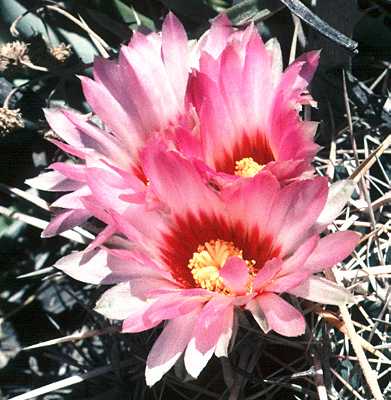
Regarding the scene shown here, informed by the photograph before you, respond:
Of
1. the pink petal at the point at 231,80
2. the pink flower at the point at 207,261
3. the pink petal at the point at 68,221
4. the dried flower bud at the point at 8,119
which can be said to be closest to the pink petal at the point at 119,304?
the pink flower at the point at 207,261

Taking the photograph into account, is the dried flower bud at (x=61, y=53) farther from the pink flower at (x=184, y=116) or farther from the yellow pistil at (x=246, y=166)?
the yellow pistil at (x=246, y=166)

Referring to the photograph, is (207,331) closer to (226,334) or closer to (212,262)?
(226,334)

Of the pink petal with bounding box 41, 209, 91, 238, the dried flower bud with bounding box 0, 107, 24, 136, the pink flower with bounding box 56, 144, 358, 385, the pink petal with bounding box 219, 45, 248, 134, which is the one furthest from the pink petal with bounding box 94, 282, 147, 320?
the dried flower bud with bounding box 0, 107, 24, 136

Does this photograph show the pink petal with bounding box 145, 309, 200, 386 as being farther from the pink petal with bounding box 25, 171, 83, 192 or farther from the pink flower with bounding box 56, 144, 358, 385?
the pink petal with bounding box 25, 171, 83, 192

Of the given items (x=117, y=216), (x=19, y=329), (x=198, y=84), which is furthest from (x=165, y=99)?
(x=19, y=329)

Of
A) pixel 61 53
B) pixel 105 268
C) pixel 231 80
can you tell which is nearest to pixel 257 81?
pixel 231 80

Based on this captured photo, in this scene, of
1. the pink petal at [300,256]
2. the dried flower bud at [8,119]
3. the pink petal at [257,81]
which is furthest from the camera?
the dried flower bud at [8,119]
